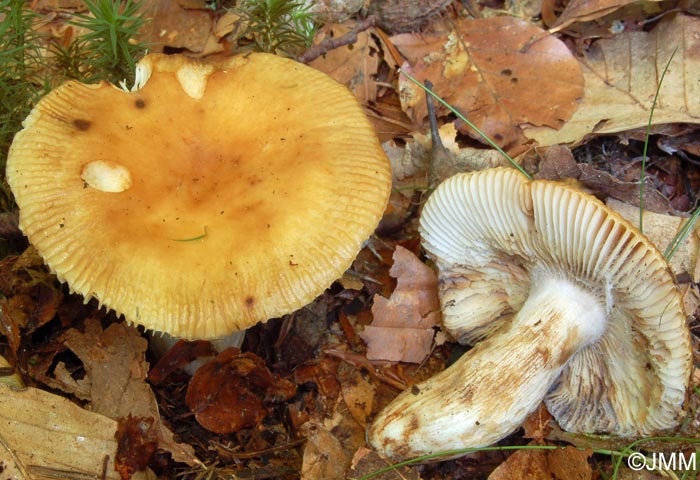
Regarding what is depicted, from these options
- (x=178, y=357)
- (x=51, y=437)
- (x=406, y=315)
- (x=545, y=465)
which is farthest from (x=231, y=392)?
(x=545, y=465)

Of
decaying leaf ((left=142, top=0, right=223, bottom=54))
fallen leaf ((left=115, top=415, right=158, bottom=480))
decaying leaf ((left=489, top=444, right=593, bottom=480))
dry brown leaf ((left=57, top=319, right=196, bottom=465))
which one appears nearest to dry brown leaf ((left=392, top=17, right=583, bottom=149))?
decaying leaf ((left=142, top=0, right=223, bottom=54))

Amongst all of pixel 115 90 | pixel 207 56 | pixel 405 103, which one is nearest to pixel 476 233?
pixel 405 103

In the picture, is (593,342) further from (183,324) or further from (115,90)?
(115,90)

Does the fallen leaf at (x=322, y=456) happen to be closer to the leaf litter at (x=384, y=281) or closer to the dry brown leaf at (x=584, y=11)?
the leaf litter at (x=384, y=281)

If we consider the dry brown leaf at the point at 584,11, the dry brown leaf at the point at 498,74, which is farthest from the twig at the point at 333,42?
the dry brown leaf at the point at 584,11

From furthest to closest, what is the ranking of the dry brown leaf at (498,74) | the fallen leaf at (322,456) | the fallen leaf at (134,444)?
the dry brown leaf at (498,74)
the fallen leaf at (322,456)
the fallen leaf at (134,444)

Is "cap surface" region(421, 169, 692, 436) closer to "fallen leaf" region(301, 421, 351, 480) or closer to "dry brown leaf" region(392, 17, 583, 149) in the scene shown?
"fallen leaf" region(301, 421, 351, 480)
